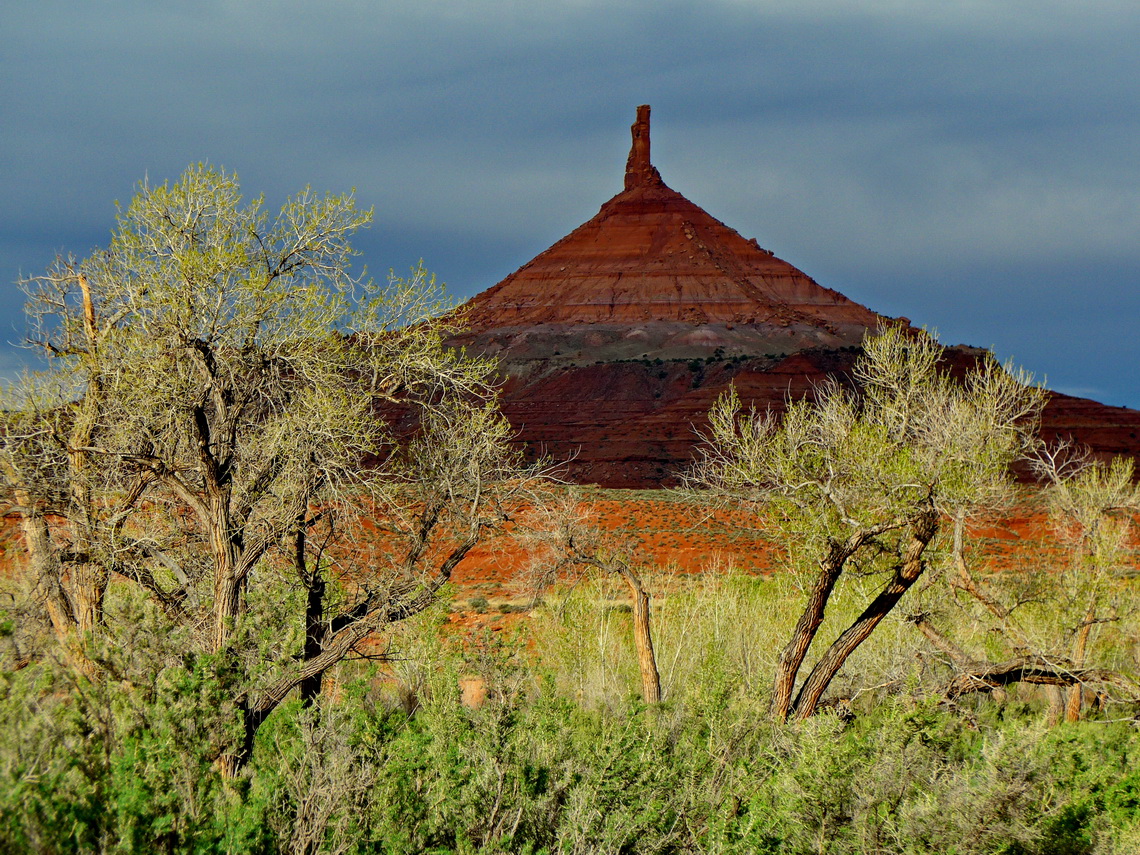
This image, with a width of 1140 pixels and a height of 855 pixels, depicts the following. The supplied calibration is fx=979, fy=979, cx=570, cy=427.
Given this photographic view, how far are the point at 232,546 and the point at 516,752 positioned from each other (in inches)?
149

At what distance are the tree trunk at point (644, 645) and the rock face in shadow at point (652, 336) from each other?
137ft

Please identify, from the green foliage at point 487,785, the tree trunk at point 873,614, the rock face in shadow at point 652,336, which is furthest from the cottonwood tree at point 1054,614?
the rock face in shadow at point 652,336

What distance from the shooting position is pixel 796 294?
124625 millimetres

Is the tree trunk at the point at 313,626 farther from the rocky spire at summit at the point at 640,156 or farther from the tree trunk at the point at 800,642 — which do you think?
the rocky spire at summit at the point at 640,156

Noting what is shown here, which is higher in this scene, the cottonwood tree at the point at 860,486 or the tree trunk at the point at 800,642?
the cottonwood tree at the point at 860,486

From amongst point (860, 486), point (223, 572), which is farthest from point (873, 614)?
point (223, 572)

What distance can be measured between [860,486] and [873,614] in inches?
70.5

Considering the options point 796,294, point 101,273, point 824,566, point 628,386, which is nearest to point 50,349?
point 101,273

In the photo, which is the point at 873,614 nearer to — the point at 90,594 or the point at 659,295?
the point at 90,594

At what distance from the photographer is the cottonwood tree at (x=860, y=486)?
10516mm

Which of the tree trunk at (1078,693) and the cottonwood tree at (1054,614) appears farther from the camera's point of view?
the tree trunk at (1078,693)

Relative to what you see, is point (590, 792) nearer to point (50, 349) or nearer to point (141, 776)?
point (141, 776)

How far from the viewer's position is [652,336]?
10688 centimetres

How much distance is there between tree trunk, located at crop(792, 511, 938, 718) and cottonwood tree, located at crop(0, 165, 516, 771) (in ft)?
13.0
